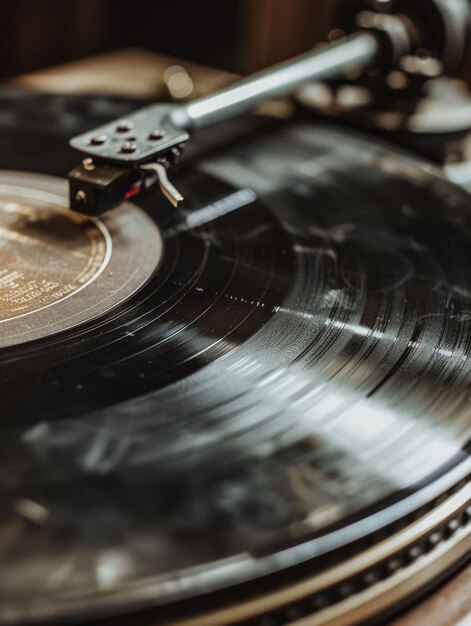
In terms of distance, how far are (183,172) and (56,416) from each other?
443 millimetres

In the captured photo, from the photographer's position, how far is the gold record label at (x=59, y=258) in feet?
2.07

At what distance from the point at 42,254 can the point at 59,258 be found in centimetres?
2

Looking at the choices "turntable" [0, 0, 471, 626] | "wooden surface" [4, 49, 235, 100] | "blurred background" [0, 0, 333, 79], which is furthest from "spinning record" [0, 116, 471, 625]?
"blurred background" [0, 0, 333, 79]

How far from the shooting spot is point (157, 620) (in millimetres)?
400

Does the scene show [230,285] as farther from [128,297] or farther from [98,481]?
[98,481]

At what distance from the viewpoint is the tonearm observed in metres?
0.77

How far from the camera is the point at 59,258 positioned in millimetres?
726

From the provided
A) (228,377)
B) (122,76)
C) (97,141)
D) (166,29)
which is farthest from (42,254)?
(166,29)

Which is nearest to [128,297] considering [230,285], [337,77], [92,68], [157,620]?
[230,285]

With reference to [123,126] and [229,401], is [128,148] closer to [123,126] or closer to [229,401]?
[123,126]

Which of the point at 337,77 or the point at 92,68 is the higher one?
the point at 337,77

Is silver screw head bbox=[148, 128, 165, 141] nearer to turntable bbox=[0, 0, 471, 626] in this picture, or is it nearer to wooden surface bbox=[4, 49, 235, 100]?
turntable bbox=[0, 0, 471, 626]

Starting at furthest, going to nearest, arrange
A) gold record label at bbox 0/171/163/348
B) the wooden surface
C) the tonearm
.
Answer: the wooden surface < the tonearm < gold record label at bbox 0/171/163/348

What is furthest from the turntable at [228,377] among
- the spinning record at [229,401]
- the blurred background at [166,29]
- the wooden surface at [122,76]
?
the blurred background at [166,29]
